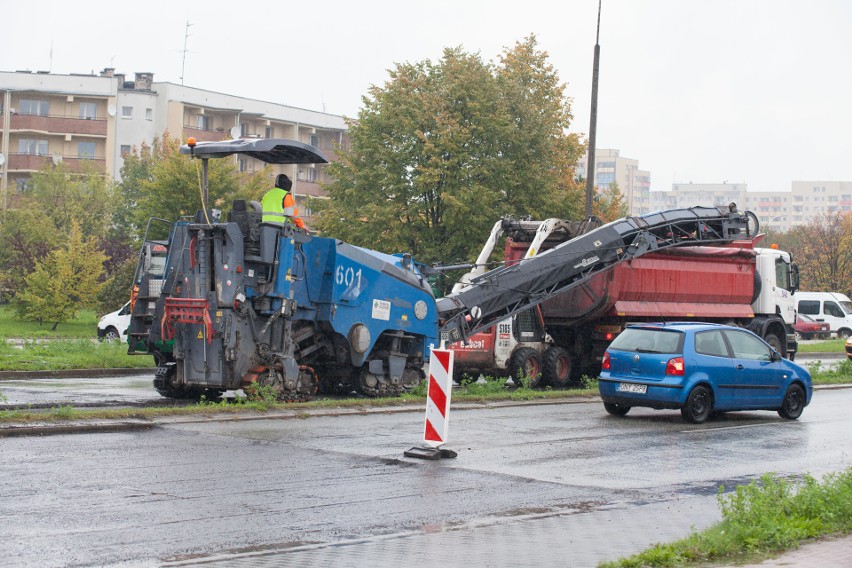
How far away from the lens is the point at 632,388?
17375 millimetres

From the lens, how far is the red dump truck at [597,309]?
77.1 ft

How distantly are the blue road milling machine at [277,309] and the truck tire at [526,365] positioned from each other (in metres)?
2.23

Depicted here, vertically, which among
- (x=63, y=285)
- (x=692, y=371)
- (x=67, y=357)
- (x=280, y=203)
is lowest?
(x=67, y=357)

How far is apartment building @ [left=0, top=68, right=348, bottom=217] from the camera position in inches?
3425

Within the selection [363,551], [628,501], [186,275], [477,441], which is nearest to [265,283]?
[186,275]

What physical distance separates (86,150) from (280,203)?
76.7 m

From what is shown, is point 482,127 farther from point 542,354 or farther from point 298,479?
point 298,479

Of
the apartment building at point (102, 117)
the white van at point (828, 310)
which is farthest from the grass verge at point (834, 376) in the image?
the apartment building at point (102, 117)

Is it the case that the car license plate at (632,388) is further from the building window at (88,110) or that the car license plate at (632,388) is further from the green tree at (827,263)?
the building window at (88,110)

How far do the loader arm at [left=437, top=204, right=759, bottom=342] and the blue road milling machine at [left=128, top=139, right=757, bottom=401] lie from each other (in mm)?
75

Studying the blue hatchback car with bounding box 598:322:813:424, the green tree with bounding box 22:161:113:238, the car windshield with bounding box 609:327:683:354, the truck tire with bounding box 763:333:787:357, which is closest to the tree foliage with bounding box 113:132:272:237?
the truck tire with bounding box 763:333:787:357

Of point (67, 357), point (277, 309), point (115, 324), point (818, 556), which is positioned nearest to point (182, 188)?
point (115, 324)

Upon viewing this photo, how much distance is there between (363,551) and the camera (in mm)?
7965

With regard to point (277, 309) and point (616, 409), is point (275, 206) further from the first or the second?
point (616, 409)
